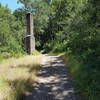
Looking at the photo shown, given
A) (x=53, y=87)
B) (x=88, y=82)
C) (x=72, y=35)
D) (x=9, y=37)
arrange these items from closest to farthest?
1. (x=88, y=82)
2. (x=53, y=87)
3. (x=72, y=35)
4. (x=9, y=37)

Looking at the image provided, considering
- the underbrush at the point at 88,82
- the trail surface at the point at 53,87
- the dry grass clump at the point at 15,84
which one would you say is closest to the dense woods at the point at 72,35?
the underbrush at the point at 88,82

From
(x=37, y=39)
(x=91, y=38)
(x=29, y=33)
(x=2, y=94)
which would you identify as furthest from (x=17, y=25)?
(x=2, y=94)

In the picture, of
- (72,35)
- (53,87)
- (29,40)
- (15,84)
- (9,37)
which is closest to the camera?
(15,84)

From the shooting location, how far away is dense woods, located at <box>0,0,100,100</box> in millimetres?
8604

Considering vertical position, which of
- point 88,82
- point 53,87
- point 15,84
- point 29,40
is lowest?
point 53,87

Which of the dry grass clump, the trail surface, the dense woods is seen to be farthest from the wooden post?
the dry grass clump

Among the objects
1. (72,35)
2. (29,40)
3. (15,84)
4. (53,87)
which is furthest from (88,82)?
(29,40)

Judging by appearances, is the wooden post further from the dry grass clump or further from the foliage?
the dry grass clump

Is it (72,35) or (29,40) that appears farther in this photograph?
(29,40)

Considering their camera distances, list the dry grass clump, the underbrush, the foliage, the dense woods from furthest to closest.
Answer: the foliage → the dense woods → the underbrush → the dry grass clump

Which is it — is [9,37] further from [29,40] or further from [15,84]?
[15,84]

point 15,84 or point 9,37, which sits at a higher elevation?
point 9,37

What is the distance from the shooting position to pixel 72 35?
57.5 feet

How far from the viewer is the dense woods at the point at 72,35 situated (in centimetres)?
860
